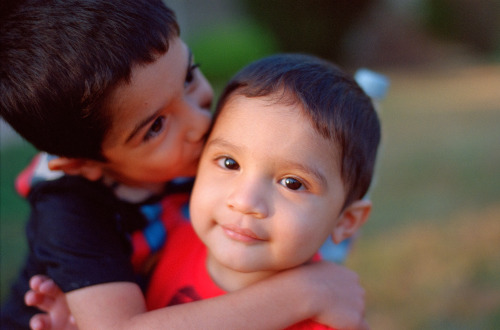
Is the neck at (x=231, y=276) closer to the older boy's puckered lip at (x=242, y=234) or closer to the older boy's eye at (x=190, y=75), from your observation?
the older boy's puckered lip at (x=242, y=234)

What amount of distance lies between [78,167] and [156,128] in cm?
35

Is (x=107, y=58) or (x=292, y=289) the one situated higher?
(x=107, y=58)

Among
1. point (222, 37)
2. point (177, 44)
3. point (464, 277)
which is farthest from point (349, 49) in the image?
point (177, 44)

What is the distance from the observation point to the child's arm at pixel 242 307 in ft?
5.11

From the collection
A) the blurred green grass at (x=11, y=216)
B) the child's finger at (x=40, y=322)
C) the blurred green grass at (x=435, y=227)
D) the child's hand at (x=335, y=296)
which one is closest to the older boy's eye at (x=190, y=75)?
the child's hand at (x=335, y=296)

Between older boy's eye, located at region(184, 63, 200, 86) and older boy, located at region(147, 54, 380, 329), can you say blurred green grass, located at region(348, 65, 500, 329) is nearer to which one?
older boy, located at region(147, 54, 380, 329)

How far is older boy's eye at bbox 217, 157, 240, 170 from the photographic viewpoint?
1678 millimetres

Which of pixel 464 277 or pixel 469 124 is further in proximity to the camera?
pixel 469 124

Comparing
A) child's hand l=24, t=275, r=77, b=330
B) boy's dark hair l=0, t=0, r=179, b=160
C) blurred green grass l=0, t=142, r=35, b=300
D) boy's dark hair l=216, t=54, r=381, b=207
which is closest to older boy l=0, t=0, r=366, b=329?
boy's dark hair l=0, t=0, r=179, b=160

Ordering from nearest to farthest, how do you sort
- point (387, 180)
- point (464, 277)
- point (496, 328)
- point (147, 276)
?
point (147, 276)
point (496, 328)
point (464, 277)
point (387, 180)

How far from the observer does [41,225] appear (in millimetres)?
1781

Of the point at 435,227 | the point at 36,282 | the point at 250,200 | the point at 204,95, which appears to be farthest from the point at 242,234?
the point at 435,227

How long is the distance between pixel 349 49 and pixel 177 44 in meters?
11.8

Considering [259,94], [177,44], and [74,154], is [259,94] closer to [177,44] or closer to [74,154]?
[177,44]
